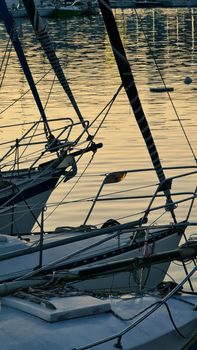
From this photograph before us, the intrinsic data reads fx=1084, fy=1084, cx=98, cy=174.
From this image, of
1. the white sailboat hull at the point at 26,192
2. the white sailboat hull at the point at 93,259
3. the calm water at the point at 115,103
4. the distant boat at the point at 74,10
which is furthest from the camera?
the distant boat at the point at 74,10

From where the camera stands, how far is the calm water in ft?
90.8

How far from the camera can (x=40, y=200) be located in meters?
22.9

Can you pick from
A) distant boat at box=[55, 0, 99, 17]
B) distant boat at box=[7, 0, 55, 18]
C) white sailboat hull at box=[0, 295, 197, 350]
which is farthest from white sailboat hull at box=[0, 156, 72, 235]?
distant boat at box=[55, 0, 99, 17]

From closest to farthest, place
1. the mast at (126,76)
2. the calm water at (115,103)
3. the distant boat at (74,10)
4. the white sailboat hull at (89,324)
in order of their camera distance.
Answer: the white sailboat hull at (89,324) < the mast at (126,76) < the calm water at (115,103) < the distant boat at (74,10)

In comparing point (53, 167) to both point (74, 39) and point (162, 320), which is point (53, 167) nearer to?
point (162, 320)

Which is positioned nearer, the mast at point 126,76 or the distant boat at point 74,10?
the mast at point 126,76

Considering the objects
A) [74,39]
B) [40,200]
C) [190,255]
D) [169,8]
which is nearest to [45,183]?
[40,200]

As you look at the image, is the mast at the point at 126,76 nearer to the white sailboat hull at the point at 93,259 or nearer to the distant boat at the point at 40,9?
the white sailboat hull at the point at 93,259

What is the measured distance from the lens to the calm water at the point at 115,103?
27672 millimetres

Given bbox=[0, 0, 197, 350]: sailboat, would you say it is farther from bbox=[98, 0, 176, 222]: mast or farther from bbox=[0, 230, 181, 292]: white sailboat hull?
bbox=[98, 0, 176, 222]: mast

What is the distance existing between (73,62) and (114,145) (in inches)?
1595

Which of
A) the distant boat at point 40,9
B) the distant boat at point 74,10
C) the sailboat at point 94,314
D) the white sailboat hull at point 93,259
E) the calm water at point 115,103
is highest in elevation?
the sailboat at point 94,314

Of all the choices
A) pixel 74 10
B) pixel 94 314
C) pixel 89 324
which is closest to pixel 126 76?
pixel 94 314

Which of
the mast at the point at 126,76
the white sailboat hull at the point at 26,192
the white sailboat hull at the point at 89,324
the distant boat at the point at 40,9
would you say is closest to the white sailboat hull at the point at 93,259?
the mast at the point at 126,76
